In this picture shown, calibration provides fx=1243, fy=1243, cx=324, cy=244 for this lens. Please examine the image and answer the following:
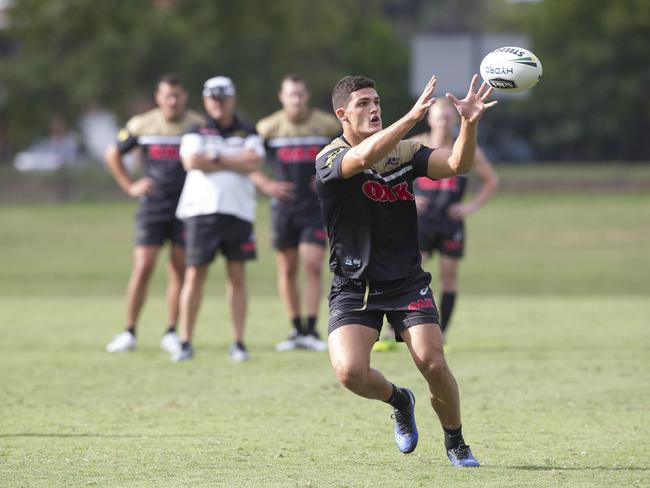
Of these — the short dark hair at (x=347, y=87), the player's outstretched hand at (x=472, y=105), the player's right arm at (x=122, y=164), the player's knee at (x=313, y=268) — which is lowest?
the player's knee at (x=313, y=268)

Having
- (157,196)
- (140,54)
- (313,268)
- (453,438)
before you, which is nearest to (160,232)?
(157,196)

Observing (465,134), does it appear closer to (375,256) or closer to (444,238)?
(375,256)

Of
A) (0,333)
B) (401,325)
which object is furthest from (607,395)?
(0,333)

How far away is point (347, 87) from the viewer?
658cm

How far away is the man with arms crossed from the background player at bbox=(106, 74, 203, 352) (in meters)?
5.36

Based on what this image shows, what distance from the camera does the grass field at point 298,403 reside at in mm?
6434

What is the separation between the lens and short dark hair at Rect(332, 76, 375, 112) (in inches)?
257

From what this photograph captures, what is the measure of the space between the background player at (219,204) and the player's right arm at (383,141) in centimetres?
463

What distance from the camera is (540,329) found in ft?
43.6

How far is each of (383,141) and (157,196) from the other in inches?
240

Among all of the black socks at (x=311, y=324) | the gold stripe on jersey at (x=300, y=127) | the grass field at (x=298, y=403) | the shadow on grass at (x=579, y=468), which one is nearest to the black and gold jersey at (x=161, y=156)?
the gold stripe on jersey at (x=300, y=127)

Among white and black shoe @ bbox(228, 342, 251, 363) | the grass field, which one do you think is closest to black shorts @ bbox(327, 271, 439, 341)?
the grass field

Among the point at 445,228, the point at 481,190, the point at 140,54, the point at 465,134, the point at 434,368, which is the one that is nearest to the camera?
the point at 465,134

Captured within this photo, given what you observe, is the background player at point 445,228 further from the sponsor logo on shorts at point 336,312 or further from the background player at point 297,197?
the sponsor logo on shorts at point 336,312
